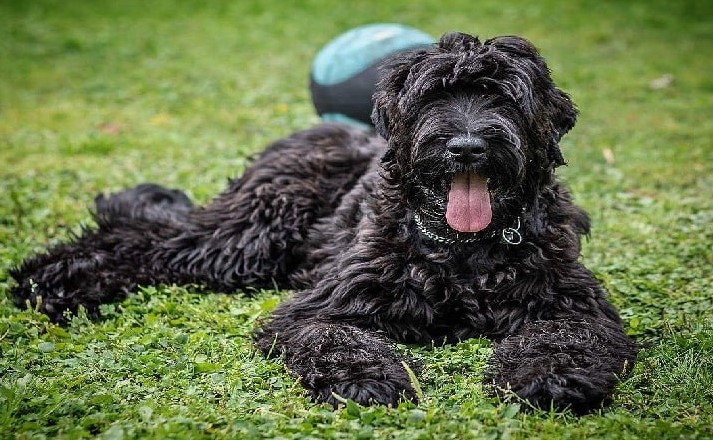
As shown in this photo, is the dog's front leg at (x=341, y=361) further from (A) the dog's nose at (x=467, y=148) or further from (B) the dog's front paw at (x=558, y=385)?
(A) the dog's nose at (x=467, y=148)

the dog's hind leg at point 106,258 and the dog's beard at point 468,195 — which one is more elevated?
the dog's beard at point 468,195

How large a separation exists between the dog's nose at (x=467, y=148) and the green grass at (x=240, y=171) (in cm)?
104

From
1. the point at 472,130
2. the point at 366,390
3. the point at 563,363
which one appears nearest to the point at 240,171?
the point at 472,130

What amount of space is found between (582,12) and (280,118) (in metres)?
8.26

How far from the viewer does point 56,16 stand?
56.9 ft

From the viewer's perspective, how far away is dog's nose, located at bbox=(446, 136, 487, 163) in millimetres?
4699

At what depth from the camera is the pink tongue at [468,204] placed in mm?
4934

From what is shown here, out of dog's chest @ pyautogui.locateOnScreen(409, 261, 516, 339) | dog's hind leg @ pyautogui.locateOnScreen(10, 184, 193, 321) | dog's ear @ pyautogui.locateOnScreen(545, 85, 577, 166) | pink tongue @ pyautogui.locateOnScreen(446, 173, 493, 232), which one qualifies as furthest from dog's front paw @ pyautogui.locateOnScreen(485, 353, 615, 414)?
dog's hind leg @ pyautogui.locateOnScreen(10, 184, 193, 321)

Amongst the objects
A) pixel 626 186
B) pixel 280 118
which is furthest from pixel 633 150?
pixel 280 118

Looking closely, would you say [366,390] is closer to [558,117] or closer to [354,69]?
[558,117]

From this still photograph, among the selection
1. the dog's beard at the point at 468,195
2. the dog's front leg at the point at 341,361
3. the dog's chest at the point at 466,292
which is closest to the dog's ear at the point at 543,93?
the dog's beard at the point at 468,195

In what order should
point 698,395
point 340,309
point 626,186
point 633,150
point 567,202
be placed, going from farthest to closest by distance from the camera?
point 633,150 < point 626,186 < point 567,202 < point 340,309 < point 698,395

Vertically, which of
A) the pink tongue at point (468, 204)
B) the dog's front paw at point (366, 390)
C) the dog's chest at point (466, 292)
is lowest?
the dog's front paw at point (366, 390)

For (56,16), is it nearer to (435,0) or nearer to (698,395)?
(435,0)
